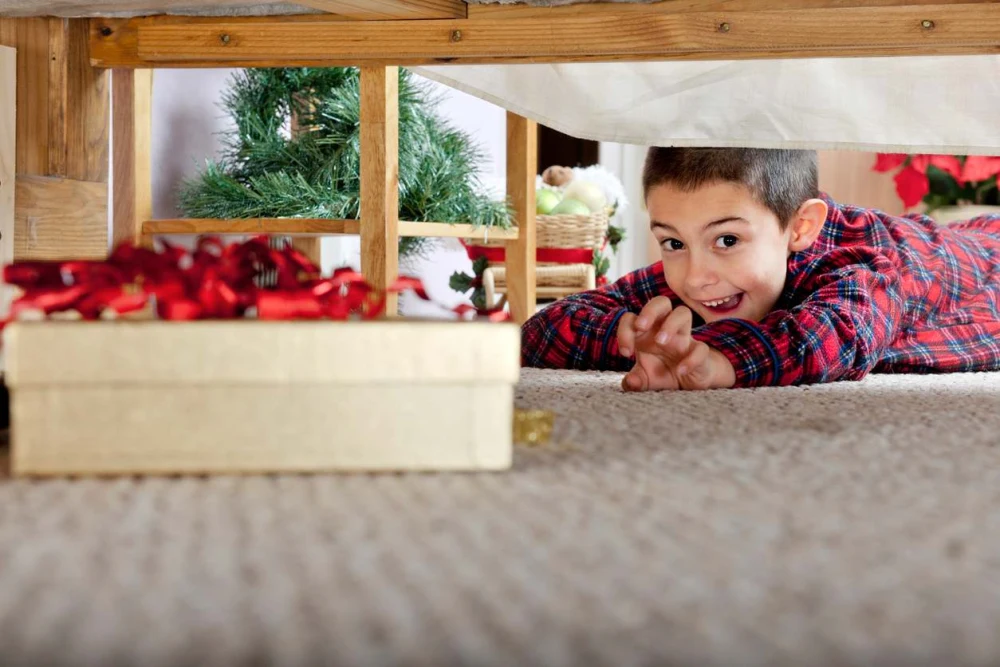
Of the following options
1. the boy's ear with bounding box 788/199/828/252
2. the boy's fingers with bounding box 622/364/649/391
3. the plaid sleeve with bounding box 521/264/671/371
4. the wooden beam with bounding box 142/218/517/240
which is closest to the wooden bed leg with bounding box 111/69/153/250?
the wooden beam with bounding box 142/218/517/240

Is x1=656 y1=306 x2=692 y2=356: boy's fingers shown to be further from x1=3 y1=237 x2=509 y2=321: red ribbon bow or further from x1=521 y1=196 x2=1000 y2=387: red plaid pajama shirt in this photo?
x1=3 y1=237 x2=509 y2=321: red ribbon bow

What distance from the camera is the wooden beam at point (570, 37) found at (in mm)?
843

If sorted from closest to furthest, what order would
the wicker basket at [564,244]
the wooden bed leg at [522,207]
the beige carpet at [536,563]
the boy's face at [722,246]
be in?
the beige carpet at [536,563] → the boy's face at [722,246] → the wooden bed leg at [522,207] → the wicker basket at [564,244]

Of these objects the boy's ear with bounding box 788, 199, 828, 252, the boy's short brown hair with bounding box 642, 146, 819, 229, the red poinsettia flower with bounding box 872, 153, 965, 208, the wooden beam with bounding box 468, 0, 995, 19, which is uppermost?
the red poinsettia flower with bounding box 872, 153, 965, 208

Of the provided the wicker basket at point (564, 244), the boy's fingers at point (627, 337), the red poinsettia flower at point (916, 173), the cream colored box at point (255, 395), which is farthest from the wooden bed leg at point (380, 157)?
the red poinsettia flower at point (916, 173)

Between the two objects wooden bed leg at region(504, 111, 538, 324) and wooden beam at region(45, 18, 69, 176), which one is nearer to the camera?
wooden beam at region(45, 18, 69, 176)

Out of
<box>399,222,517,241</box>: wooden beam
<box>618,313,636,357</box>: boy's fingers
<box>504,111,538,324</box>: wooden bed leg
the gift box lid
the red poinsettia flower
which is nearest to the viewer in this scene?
the gift box lid

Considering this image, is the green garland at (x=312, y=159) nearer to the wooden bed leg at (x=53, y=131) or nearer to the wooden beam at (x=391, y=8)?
the wooden bed leg at (x=53, y=131)

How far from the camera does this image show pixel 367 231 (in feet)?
5.12

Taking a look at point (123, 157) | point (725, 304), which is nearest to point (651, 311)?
point (725, 304)

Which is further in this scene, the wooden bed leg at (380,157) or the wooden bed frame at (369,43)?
the wooden bed leg at (380,157)

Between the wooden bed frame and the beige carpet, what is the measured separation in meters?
0.39

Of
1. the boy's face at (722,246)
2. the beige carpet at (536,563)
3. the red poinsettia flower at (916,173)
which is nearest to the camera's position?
the beige carpet at (536,563)

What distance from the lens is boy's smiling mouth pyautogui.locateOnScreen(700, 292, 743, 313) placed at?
120cm
